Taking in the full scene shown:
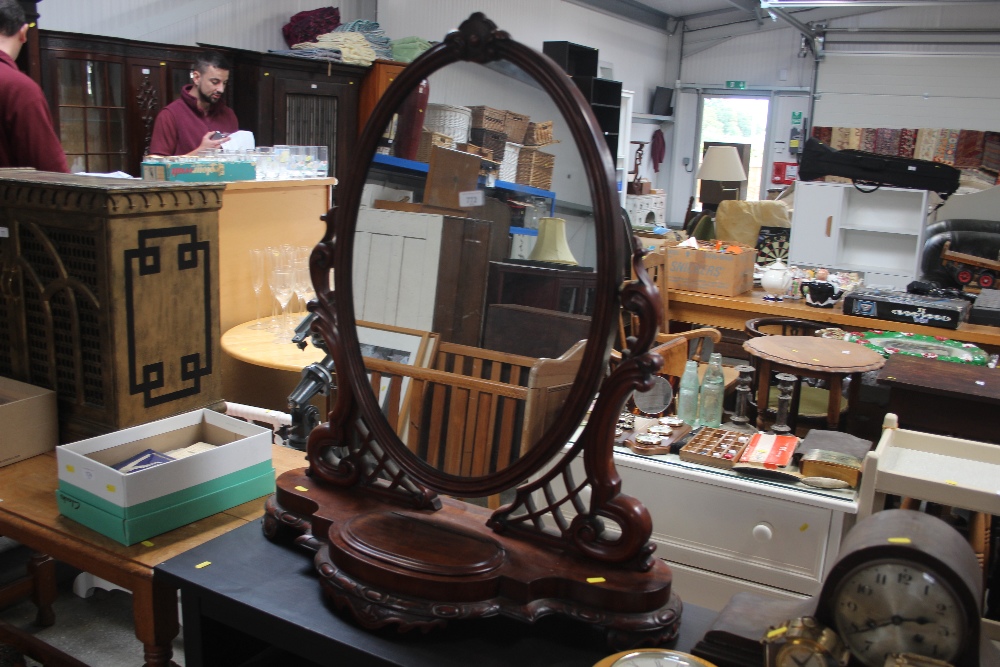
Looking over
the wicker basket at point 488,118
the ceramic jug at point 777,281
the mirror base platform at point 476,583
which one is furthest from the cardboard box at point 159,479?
the ceramic jug at point 777,281

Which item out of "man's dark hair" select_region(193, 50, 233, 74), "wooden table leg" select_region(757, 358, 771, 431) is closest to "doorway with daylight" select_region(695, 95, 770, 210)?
"man's dark hair" select_region(193, 50, 233, 74)

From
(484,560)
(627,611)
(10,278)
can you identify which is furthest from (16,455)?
(627,611)

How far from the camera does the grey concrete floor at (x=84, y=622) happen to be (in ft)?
8.75

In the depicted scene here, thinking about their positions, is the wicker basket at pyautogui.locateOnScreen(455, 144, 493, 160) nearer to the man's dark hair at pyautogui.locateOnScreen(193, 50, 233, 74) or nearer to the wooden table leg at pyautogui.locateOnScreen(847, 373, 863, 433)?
the wooden table leg at pyautogui.locateOnScreen(847, 373, 863, 433)

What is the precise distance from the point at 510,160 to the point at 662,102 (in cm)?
1302

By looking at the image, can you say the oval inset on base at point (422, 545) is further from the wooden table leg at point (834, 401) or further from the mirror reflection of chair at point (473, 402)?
the wooden table leg at point (834, 401)

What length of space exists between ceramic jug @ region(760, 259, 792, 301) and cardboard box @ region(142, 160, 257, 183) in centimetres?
308

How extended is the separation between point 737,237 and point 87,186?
777cm

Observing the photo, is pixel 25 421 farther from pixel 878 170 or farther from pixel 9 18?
pixel 878 170

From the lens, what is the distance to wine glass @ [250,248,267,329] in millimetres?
3016

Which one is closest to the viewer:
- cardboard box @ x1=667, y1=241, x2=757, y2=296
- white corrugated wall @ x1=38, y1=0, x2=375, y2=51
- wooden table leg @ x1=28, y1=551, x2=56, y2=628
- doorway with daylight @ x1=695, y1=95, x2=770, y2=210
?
wooden table leg @ x1=28, y1=551, x2=56, y2=628

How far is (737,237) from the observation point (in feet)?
29.0

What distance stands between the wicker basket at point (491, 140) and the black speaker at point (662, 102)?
13.0m

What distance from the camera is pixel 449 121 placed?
1.46 metres
